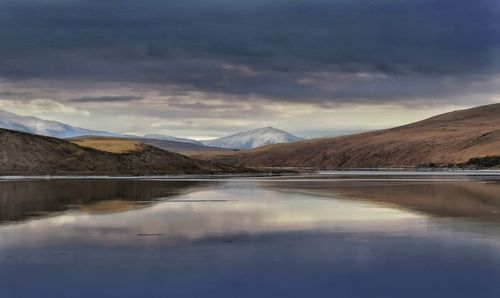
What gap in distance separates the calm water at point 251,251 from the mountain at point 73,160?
64.5 m

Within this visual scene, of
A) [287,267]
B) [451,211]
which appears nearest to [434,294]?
[287,267]

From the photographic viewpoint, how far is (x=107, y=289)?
46.8 ft

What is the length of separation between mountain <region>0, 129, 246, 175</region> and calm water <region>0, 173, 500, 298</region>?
212ft

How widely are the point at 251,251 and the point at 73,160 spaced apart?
8550cm

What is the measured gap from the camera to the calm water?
14.4 metres

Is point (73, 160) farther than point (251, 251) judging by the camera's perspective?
Yes

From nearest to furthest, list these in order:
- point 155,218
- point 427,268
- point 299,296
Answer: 1. point 299,296
2. point 427,268
3. point 155,218

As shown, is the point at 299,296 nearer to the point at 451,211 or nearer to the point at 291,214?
the point at 291,214

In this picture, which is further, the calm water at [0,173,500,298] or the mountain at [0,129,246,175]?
the mountain at [0,129,246,175]

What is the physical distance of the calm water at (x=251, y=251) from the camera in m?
14.4

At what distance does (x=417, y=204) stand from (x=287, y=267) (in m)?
21.3

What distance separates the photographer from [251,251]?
19.1 metres

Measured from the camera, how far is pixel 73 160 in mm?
100500

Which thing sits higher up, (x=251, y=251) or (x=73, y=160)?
(x=73, y=160)
